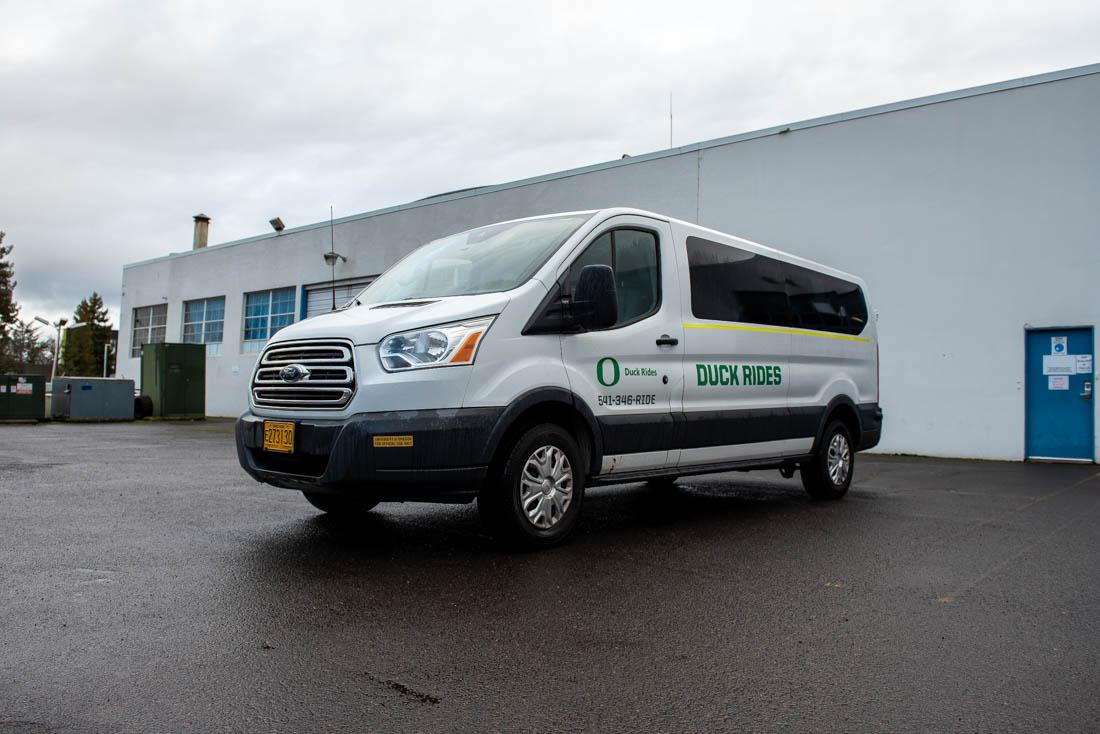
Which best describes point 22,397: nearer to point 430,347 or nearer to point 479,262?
point 479,262

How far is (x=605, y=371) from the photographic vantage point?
5.32 metres

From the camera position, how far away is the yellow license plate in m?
4.73

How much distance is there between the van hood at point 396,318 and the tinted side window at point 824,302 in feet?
12.0

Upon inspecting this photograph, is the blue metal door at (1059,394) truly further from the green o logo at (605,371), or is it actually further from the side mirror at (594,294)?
the side mirror at (594,294)

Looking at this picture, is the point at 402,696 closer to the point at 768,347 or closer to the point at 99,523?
the point at 99,523

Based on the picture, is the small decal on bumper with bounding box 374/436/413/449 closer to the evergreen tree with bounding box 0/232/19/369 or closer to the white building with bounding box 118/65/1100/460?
the white building with bounding box 118/65/1100/460

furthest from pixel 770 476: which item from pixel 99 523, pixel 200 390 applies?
pixel 200 390

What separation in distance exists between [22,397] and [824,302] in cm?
1945

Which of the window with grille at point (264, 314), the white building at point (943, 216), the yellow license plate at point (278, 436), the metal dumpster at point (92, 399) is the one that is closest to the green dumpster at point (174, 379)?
the metal dumpster at point (92, 399)

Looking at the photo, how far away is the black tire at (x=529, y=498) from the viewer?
4707 mm

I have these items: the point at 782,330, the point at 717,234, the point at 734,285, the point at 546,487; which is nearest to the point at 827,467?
the point at 782,330

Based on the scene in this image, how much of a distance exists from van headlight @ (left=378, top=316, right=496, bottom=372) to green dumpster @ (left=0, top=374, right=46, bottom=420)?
1863cm

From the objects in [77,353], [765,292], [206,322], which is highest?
[77,353]

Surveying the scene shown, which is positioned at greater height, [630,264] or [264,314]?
[264,314]
